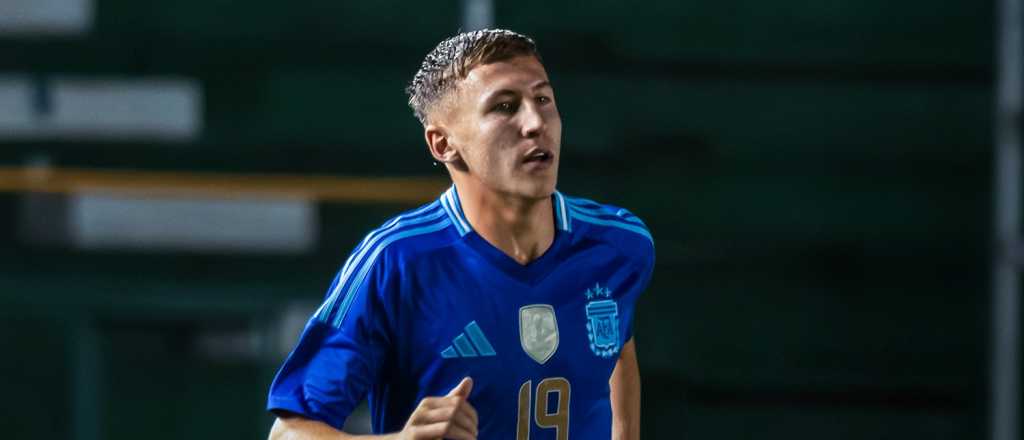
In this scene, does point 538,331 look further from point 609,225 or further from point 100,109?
point 100,109

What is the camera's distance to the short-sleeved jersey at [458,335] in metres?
3.09

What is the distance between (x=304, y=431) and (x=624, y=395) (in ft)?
2.94

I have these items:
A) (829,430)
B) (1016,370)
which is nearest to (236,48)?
(829,430)

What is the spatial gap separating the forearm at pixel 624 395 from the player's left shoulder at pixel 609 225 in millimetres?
252

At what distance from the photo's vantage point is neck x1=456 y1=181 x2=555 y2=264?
323 centimetres

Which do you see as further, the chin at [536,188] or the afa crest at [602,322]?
the afa crest at [602,322]

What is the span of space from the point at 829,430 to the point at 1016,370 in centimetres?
89

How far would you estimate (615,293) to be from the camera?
3404mm

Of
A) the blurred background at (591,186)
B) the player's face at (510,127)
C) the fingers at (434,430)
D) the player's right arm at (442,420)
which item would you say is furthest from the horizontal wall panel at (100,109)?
the fingers at (434,430)

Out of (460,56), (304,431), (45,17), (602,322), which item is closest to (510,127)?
(460,56)

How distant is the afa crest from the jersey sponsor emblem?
0.31ft

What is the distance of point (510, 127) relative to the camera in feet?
10.3

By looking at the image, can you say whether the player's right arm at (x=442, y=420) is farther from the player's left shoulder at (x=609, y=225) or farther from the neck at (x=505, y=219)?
the player's left shoulder at (x=609, y=225)

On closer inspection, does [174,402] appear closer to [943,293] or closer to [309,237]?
[309,237]
